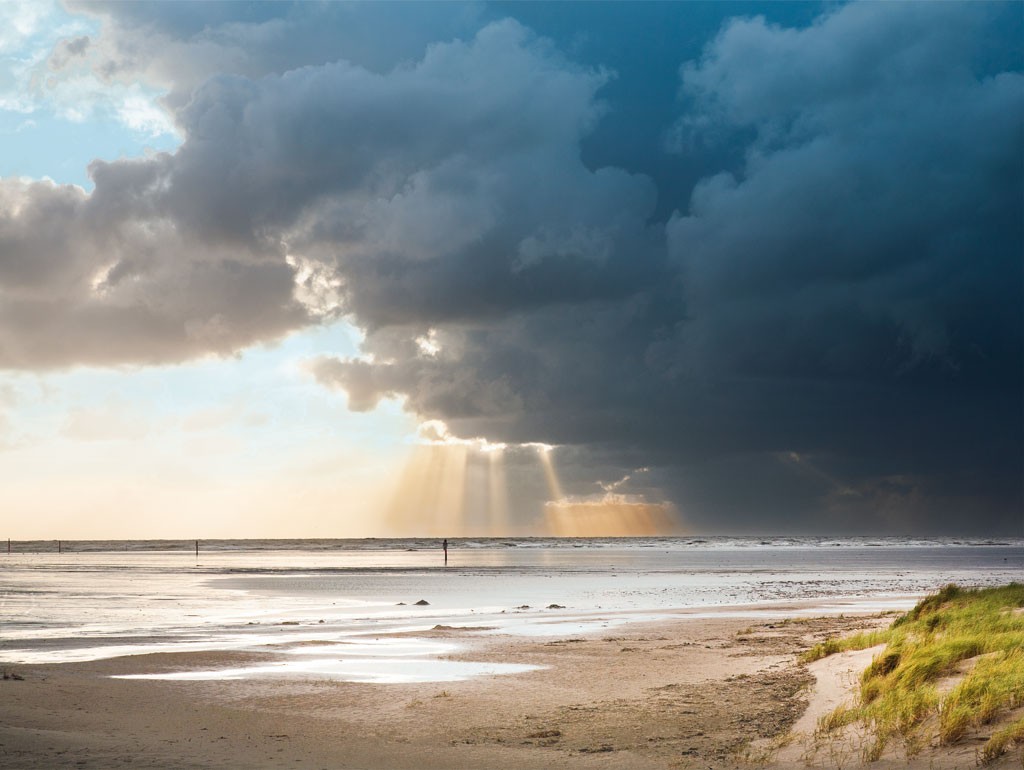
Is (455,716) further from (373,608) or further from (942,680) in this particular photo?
(373,608)

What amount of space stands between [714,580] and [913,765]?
5108 centimetres

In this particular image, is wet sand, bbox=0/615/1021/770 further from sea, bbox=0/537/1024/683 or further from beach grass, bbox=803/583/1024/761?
sea, bbox=0/537/1024/683

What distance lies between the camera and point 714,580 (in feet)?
200

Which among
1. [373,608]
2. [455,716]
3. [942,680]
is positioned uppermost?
[942,680]

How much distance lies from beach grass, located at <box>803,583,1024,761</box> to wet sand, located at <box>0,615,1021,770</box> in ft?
1.53

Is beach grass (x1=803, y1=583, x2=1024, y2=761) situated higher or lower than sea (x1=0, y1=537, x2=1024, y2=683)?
higher

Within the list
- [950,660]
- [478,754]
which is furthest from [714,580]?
[478,754]

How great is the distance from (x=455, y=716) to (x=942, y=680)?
7.91m

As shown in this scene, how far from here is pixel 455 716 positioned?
15.7 m

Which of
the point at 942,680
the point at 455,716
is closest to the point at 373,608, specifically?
the point at 455,716

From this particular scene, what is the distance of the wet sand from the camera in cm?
1259

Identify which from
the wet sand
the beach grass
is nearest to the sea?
the wet sand

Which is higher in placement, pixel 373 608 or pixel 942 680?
pixel 942 680

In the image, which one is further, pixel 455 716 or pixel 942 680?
pixel 455 716
